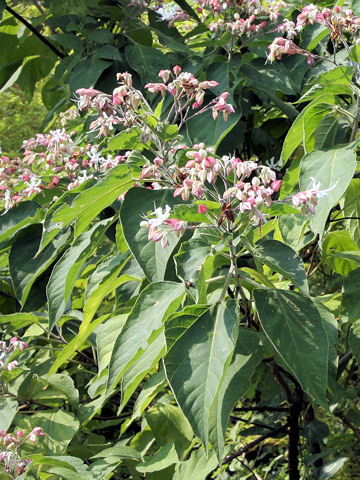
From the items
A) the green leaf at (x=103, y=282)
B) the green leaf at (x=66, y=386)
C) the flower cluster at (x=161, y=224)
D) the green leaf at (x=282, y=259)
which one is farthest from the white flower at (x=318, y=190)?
the green leaf at (x=66, y=386)

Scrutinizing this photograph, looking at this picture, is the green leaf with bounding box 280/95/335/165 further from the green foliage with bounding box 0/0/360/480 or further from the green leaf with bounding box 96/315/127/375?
the green leaf with bounding box 96/315/127/375

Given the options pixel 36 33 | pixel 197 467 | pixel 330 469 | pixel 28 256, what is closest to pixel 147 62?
pixel 36 33

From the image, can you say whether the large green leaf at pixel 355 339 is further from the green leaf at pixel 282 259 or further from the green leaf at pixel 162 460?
the green leaf at pixel 162 460

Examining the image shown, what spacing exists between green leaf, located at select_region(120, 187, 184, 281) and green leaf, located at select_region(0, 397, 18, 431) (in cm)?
74

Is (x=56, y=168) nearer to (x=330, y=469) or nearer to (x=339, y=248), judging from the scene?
(x=339, y=248)

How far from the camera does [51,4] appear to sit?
2.21m

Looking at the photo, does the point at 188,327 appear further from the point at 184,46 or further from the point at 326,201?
the point at 184,46

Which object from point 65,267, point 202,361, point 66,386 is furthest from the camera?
point 66,386

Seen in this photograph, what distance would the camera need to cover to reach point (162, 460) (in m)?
1.66

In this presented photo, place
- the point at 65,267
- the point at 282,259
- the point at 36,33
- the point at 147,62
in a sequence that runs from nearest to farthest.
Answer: the point at 282,259, the point at 65,267, the point at 147,62, the point at 36,33

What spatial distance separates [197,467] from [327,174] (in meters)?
0.75

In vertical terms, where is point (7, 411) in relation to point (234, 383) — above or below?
below

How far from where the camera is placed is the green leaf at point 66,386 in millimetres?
1900

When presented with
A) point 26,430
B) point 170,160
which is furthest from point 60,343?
point 170,160
